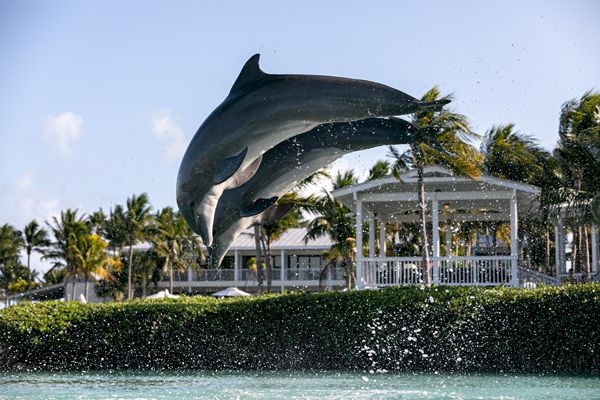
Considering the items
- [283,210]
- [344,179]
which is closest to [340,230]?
[344,179]

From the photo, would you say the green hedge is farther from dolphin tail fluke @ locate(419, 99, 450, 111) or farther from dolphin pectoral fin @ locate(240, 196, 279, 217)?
dolphin tail fluke @ locate(419, 99, 450, 111)

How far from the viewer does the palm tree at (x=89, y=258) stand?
2205 inches

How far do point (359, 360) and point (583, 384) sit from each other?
4908 millimetres

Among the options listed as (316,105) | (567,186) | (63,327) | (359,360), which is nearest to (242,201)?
(316,105)

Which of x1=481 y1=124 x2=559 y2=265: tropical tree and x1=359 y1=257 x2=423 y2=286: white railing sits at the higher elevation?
x1=481 y1=124 x2=559 y2=265: tropical tree

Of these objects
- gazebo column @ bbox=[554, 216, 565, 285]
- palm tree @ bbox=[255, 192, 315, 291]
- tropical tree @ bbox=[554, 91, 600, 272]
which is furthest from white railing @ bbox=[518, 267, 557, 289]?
palm tree @ bbox=[255, 192, 315, 291]

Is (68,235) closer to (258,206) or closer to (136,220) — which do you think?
(136,220)

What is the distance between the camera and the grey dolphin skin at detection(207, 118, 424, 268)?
861 cm

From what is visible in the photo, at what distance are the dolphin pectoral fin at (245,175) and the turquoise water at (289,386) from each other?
16.6ft

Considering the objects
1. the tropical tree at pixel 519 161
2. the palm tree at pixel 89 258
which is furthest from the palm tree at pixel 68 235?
the tropical tree at pixel 519 161

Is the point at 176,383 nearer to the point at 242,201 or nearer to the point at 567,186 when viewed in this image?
the point at 242,201

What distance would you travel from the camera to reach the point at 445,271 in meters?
24.6

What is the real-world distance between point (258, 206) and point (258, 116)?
1097mm

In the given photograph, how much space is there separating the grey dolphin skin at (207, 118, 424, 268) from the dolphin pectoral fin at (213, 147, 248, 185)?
0.67 meters
